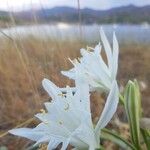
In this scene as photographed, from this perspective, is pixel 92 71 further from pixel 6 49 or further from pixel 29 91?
pixel 6 49

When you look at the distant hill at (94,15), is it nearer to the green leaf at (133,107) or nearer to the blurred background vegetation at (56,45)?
the blurred background vegetation at (56,45)

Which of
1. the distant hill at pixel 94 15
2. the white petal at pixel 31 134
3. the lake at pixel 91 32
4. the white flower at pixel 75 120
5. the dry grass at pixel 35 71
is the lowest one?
the dry grass at pixel 35 71

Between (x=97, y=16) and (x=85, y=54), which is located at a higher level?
(x=85, y=54)

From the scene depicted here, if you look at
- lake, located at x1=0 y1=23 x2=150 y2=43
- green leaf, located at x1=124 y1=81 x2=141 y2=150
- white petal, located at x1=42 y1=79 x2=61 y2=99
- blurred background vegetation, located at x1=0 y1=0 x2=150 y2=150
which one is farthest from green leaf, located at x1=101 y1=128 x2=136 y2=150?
lake, located at x1=0 y1=23 x2=150 y2=43

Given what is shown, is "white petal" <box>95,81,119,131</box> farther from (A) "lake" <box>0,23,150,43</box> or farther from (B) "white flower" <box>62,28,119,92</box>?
(A) "lake" <box>0,23,150,43</box>

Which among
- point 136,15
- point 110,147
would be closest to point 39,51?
point 136,15

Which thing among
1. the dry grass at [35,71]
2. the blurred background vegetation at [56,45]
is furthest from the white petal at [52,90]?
the blurred background vegetation at [56,45]

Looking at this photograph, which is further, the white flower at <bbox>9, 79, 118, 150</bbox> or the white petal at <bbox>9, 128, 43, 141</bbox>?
the white petal at <bbox>9, 128, 43, 141</bbox>
